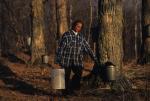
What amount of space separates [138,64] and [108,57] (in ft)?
22.1

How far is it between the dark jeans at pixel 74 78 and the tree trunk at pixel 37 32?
11399mm

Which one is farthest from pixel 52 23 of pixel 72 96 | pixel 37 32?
pixel 72 96

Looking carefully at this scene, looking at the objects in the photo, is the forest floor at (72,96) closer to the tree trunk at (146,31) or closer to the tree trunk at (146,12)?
the tree trunk at (146,31)

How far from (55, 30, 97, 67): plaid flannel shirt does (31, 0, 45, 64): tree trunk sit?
462 inches

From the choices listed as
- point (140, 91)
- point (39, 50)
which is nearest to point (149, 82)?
point (140, 91)

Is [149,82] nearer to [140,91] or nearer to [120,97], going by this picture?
[140,91]

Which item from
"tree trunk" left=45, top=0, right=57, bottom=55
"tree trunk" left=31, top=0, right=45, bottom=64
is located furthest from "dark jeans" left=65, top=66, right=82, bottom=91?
"tree trunk" left=45, top=0, right=57, bottom=55

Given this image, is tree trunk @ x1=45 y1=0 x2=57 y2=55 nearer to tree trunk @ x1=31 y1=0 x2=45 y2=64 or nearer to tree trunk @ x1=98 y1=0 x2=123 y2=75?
tree trunk @ x1=31 y1=0 x2=45 y2=64

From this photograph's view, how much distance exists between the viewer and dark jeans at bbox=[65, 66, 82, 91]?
10930 mm

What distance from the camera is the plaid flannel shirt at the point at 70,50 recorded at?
424 inches

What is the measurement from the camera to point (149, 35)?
684 inches

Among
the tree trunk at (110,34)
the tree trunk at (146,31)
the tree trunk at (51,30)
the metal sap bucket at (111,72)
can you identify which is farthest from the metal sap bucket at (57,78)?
the tree trunk at (51,30)

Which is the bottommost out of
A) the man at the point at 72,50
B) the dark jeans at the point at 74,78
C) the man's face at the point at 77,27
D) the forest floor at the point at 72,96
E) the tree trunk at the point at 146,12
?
the forest floor at the point at 72,96

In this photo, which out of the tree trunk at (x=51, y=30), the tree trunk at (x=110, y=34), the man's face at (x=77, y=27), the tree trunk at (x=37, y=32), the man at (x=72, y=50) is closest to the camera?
the man's face at (x=77, y=27)
